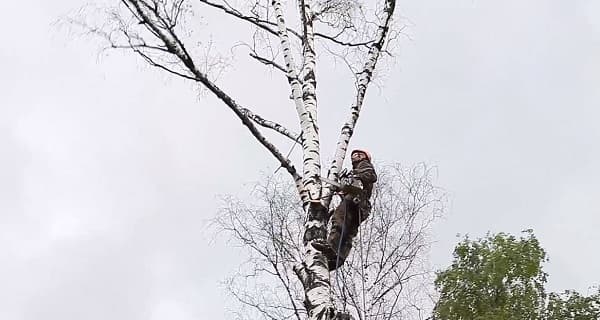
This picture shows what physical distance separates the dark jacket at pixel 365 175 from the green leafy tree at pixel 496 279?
41.3 feet

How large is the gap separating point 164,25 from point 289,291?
6.87 meters

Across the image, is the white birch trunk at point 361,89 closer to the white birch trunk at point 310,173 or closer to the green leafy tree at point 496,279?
the white birch trunk at point 310,173

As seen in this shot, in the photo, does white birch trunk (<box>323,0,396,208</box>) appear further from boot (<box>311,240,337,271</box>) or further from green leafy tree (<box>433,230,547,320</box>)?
green leafy tree (<box>433,230,547,320</box>)

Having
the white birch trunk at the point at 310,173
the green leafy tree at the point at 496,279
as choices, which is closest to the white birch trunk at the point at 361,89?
the white birch trunk at the point at 310,173

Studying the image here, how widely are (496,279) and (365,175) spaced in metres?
13.9

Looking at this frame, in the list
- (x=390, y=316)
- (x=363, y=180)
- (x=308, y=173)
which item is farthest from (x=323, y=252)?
(x=390, y=316)

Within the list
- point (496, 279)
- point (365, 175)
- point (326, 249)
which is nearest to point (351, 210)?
point (365, 175)

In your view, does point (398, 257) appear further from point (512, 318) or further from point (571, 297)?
point (571, 297)

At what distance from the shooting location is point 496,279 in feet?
63.6

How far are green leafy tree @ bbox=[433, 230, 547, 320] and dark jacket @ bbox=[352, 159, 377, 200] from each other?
41.3 feet

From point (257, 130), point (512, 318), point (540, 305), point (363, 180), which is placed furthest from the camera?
point (540, 305)

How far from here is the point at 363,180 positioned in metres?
6.24

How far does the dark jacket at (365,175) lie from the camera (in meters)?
6.24

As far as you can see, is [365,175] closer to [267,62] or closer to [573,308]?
[267,62]
